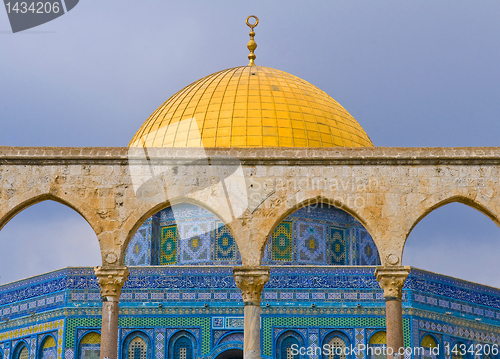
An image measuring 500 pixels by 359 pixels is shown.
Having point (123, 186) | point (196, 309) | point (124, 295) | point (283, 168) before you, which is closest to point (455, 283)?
point (196, 309)

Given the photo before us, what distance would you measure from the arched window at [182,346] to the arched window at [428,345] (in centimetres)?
448

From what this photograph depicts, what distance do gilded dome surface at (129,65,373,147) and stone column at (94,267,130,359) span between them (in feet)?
26.3

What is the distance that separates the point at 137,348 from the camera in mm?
17578

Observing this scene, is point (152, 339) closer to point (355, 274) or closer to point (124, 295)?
point (124, 295)

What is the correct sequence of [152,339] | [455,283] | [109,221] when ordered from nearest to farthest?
1. [109,221]
2. [152,339]
3. [455,283]

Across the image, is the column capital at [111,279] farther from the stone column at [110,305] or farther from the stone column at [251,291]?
the stone column at [251,291]

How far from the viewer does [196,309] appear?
58.1 feet

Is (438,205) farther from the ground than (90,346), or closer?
farther from the ground

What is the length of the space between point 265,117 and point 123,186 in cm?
868

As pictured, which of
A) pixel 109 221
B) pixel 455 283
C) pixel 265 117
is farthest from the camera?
pixel 265 117

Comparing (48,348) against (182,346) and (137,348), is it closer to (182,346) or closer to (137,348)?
(137,348)

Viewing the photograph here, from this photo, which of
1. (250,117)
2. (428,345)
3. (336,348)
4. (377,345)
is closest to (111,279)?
(336,348)

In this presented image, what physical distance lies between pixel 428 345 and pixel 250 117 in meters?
6.28

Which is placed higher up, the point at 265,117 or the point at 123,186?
the point at 265,117
